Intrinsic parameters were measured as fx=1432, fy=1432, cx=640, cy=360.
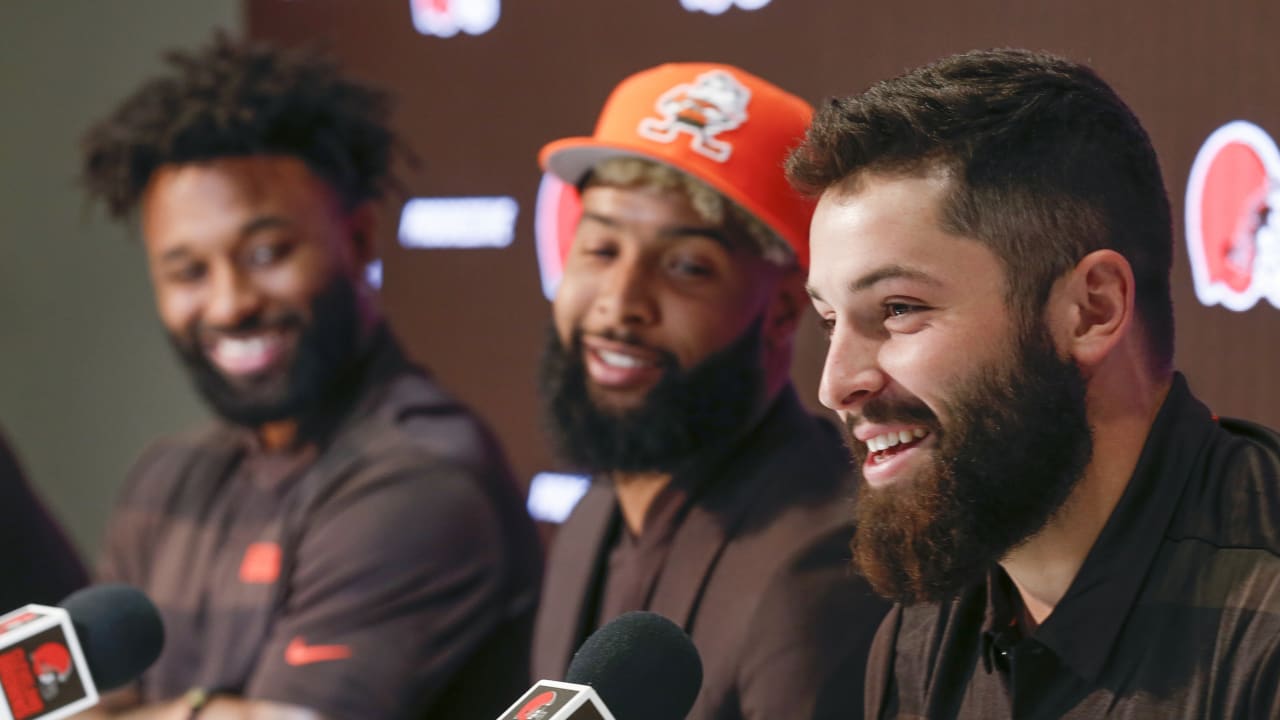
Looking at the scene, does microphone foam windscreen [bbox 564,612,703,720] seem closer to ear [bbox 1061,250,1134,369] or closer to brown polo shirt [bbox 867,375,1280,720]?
brown polo shirt [bbox 867,375,1280,720]

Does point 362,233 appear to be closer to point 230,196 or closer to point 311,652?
point 230,196

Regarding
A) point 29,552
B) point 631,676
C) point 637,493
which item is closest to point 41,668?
point 631,676

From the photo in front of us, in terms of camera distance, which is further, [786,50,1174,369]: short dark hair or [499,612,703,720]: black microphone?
[786,50,1174,369]: short dark hair

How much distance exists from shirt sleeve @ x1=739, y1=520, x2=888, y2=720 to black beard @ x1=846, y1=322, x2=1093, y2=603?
0.35 m

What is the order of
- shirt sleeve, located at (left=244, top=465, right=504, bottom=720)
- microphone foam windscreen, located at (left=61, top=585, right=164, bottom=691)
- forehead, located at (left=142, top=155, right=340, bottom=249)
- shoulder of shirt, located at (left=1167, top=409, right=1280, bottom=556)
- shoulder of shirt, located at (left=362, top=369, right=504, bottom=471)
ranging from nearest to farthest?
1. shoulder of shirt, located at (left=1167, top=409, right=1280, bottom=556)
2. microphone foam windscreen, located at (left=61, top=585, right=164, bottom=691)
3. shirt sleeve, located at (left=244, top=465, right=504, bottom=720)
4. shoulder of shirt, located at (left=362, top=369, right=504, bottom=471)
5. forehead, located at (left=142, top=155, right=340, bottom=249)

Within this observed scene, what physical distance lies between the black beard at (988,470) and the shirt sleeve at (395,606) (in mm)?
1114

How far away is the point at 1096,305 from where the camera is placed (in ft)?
4.05

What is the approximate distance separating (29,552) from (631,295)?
1.38m

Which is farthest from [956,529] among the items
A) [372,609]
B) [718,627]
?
[372,609]

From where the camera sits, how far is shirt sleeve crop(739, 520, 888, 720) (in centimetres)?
164

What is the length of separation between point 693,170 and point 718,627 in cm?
56

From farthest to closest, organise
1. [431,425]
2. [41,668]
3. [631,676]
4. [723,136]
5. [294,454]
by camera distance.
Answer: [294,454] → [431,425] → [723,136] → [41,668] → [631,676]

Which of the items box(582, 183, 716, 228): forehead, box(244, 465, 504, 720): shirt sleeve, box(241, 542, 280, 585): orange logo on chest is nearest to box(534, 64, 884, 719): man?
box(582, 183, 716, 228): forehead

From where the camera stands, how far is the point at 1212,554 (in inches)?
46.8
